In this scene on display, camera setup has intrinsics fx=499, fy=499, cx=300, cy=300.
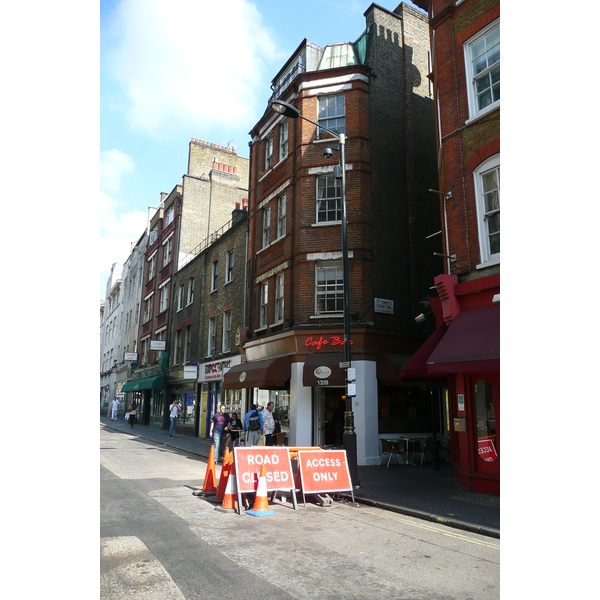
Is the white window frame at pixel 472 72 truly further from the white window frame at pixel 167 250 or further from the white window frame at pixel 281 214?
the white window frame at pixel 167 250

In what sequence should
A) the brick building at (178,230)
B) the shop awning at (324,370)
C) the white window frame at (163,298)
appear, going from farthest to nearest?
1. the white window frame at (163,298)
2. the brick building at (178,230)
3. the shop awning at (324,370)

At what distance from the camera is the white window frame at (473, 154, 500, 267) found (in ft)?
37.6

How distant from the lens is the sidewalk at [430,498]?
8.09 m

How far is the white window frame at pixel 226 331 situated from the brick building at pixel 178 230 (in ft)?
34.1

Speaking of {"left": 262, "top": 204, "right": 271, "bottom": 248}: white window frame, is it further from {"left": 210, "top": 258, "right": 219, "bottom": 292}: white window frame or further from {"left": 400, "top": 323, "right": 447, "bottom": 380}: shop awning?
{"left": 400, "top": 323, "right": 447, "bottom": 380}: shop awning

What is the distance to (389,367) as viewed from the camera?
1698 cm

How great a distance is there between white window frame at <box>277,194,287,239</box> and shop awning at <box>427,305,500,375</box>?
35.4 feet

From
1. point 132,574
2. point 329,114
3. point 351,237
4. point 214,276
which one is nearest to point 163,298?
point 214,276

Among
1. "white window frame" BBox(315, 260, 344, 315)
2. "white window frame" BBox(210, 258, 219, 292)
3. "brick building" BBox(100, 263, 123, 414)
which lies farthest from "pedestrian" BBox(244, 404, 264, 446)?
"brick building" BBox(100, 263, 123, 414)

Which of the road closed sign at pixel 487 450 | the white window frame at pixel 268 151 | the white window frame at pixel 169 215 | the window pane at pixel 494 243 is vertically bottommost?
the road closed sign at pixel 487 450

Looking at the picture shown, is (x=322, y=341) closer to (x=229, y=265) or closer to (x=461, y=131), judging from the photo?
(x=461, y=131)

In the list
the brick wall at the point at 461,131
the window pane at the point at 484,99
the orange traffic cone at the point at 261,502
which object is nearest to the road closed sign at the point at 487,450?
the brick wall at the point at 461,131
